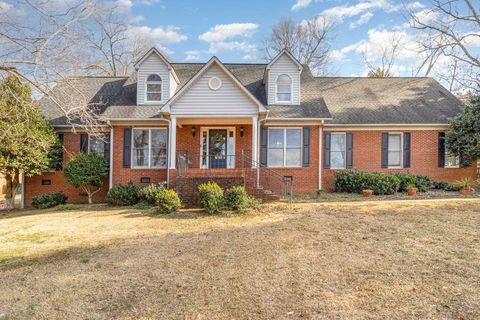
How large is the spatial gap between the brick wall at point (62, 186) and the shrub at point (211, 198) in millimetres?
6665

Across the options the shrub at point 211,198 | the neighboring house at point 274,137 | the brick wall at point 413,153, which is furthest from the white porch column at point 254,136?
the brick wall at point 413,153

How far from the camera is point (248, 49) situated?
31656 millimetres

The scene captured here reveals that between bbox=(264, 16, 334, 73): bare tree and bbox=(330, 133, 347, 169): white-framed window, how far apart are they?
18.2 meters

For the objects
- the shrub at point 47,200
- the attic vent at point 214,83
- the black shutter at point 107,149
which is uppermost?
the attic vent at point 214,83

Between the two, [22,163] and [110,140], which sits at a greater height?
[110,140]

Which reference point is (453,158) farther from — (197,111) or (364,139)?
(197,111)

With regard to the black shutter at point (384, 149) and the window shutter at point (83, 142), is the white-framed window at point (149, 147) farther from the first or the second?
the black shutter at point (384, 149)

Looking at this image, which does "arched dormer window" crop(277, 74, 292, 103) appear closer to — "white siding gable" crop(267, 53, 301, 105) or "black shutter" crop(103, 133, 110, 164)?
"white siding gable" crop(267, 53, 301, 105)

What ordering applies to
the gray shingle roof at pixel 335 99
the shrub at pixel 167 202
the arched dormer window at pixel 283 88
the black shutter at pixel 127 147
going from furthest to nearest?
the arched dormer window at pixel 283 88 → the gray shingle roof at pixel 335 99 → the black shutter at pixel 127 147 → the shrub at pixel 167 202

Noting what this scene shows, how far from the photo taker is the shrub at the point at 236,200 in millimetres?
10008

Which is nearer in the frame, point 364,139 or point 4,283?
point 4,283

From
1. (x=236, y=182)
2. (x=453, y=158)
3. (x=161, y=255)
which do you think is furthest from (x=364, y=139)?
(x=161, y=255)

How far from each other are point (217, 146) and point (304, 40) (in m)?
22.3

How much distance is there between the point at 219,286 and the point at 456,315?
3051 millimetres
